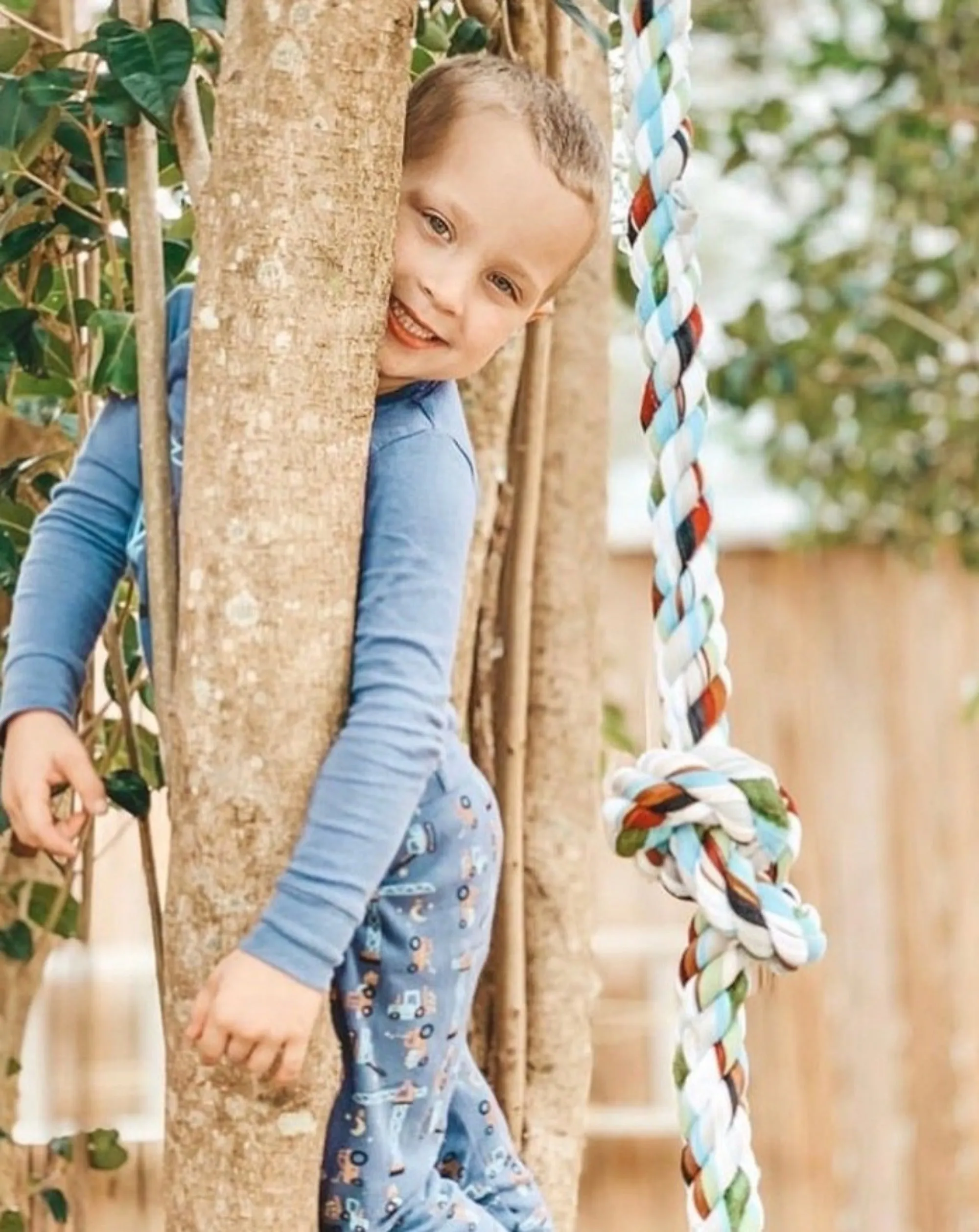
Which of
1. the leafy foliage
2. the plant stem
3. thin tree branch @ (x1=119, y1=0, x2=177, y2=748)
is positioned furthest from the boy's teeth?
the leafy foliage

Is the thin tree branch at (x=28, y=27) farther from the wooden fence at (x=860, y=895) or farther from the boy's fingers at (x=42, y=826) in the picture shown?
the wooden fence at (x=860, y=895)

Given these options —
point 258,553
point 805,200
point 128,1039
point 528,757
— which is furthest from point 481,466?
point 128,1039

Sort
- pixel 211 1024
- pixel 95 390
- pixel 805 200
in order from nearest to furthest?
pixel 211 1024 < pixel 95 390 < pixel 805 200

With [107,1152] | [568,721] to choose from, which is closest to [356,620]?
[568,721]

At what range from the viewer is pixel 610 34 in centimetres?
122

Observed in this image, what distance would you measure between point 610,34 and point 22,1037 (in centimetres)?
76

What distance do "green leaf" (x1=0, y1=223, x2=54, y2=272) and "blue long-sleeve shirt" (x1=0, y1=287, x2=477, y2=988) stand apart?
12 cm

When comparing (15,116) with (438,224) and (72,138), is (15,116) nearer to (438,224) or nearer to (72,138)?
(72,138)

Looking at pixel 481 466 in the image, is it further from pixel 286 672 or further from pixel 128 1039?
pixel 128 1039

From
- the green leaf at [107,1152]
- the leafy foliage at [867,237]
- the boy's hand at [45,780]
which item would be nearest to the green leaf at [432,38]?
the boy's hand at [45,780]

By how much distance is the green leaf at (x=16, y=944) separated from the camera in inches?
48.1

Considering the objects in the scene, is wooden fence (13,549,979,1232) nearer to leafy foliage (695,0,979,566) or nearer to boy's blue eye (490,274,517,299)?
leafy foliage (695,0,979,566)

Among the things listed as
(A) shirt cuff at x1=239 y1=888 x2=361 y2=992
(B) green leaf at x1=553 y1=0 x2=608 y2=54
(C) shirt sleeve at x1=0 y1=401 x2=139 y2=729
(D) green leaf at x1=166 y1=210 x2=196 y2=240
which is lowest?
(A) shirt cuff at x1=239 y1=888 x2=361 y2=992

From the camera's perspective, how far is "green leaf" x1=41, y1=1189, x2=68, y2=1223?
125 centimetres
